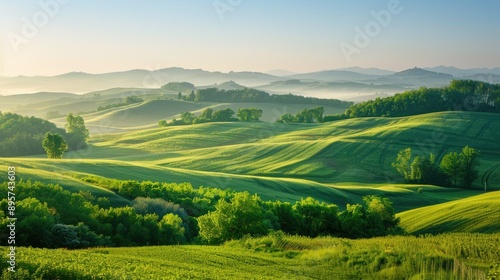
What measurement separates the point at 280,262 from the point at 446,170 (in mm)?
82178

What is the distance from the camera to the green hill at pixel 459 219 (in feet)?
161

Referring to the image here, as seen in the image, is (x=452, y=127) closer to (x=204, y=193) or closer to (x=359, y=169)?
(x=359, y=169)

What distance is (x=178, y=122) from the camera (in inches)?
7092

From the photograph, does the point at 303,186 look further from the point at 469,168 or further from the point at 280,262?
the point at 280,262

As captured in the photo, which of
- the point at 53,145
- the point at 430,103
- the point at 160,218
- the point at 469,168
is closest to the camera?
the point at 160,218

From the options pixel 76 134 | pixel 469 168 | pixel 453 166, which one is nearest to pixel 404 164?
pixel 453 166

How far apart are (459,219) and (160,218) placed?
3054cm

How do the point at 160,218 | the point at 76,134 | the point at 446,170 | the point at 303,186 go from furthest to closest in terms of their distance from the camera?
the point at 76,134 → the point at 446,170 → the point at 303,186 → the point at 160,218

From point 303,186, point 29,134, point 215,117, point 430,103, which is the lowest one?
point 303,186

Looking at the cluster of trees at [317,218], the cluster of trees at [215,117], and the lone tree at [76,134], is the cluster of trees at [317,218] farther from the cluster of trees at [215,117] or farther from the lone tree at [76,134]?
the cluster of trees at [215,117]

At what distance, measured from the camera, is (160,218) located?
149 feet

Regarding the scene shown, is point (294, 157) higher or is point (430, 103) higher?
point (430, 103)

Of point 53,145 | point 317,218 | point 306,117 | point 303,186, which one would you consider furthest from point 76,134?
point 317,218

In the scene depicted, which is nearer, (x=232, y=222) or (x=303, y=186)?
(x=232, y=222)
